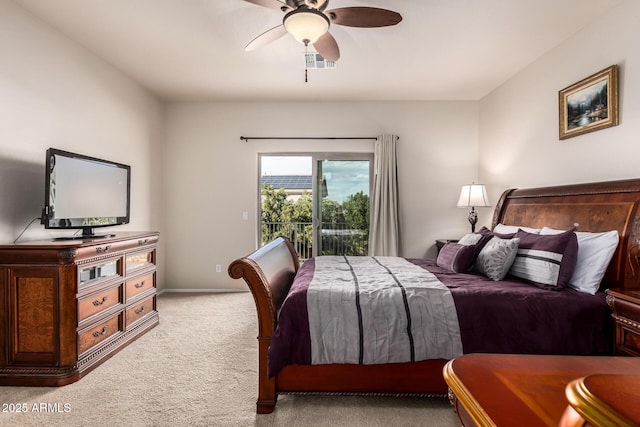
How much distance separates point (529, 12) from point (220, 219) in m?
4.15

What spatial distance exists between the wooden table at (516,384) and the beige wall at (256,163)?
4045 mm

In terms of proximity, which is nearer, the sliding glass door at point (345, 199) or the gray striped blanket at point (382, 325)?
the gray striped blanket at point (382, 325)

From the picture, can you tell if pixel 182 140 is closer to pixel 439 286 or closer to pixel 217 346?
pixel 217 346

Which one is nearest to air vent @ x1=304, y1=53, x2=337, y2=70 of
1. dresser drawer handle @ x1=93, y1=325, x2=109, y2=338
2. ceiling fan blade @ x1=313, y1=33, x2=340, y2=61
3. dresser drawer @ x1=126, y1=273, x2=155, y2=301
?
ceiling fan blade @ x1=313, y1=33, x2=340, y2=61

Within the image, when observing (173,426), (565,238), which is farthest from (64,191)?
(565,238)

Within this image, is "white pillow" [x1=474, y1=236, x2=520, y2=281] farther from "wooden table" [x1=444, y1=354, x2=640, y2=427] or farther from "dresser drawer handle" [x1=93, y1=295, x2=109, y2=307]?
"dresser drawer handle" [x1=93, y1=295, x2=109, y2=307]

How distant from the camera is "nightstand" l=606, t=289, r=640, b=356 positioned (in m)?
1.63

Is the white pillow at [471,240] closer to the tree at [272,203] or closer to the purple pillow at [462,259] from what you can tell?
the purple pillow at [462,259]

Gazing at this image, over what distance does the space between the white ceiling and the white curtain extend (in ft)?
2.45

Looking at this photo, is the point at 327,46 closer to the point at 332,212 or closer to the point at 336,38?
the point at 336,38

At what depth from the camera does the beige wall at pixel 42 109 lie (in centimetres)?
250

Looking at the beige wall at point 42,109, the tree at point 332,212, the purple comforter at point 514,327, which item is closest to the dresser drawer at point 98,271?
the beige wall at point 42,109

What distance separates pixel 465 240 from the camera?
3.06 m

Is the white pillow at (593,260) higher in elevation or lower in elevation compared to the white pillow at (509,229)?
lower
